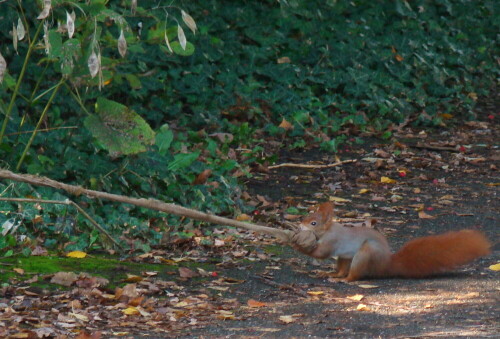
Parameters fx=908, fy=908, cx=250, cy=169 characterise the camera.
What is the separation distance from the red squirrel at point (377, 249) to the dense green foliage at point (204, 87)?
47.4 inches

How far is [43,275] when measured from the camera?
536 cm

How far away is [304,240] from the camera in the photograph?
5734 mm

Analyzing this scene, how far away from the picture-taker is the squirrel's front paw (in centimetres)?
571

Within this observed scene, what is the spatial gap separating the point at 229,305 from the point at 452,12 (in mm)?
11027

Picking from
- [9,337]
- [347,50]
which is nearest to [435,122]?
[347,50]

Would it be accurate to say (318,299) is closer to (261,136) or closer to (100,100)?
(100,100)

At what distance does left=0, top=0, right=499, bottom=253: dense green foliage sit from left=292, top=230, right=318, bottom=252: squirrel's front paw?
113 cm

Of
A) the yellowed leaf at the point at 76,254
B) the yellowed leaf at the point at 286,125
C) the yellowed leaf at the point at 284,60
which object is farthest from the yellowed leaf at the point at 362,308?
the yellowed leaf at the point at 284,60

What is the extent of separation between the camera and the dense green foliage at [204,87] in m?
6.43

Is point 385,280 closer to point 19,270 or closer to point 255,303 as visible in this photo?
point 255,303

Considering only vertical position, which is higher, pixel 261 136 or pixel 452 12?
Answer: pixel 452 12

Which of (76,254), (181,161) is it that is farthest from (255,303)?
(181,161)

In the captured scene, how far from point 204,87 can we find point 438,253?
565 cm

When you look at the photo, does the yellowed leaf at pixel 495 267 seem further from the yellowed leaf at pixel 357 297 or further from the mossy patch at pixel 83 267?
the mossy patch at pixel 83 267
